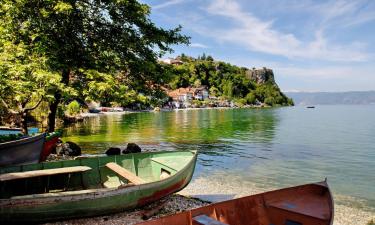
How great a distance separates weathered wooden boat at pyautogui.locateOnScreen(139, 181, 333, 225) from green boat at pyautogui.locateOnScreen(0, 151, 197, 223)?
4.15 meters

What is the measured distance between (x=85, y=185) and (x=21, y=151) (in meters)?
3.70

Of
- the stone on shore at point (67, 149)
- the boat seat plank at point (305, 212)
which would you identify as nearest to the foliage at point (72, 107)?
the stone on shore at point (67, 149)

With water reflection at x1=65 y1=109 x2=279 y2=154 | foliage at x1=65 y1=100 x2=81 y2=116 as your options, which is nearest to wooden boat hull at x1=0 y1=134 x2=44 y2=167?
water reflection at x1=65 y1=109 x2=279 y2=154

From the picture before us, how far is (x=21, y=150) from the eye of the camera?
14.6 meters

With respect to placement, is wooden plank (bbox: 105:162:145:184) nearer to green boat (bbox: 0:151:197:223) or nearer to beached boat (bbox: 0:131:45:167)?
green boat (bbox: 0:151:197:223)

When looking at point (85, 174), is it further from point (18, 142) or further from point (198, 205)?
point (198, 205)

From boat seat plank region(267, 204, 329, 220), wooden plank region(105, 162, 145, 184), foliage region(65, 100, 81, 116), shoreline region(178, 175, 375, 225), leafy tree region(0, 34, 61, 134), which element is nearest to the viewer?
boat seat plank region(267, 204, 329, 220)

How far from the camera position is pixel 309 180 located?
71.1ft

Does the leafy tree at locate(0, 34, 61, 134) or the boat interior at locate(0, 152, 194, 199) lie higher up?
the leafy tree at locate(0, 34, 61, 134)

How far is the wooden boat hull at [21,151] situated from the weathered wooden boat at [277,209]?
9937 millimetres

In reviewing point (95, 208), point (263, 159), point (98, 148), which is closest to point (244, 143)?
point (263, 159)

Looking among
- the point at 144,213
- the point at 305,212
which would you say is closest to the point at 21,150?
the point at 144,213

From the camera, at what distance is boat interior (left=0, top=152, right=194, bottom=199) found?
37.9ft

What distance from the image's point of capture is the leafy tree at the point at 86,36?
60.6 ft
